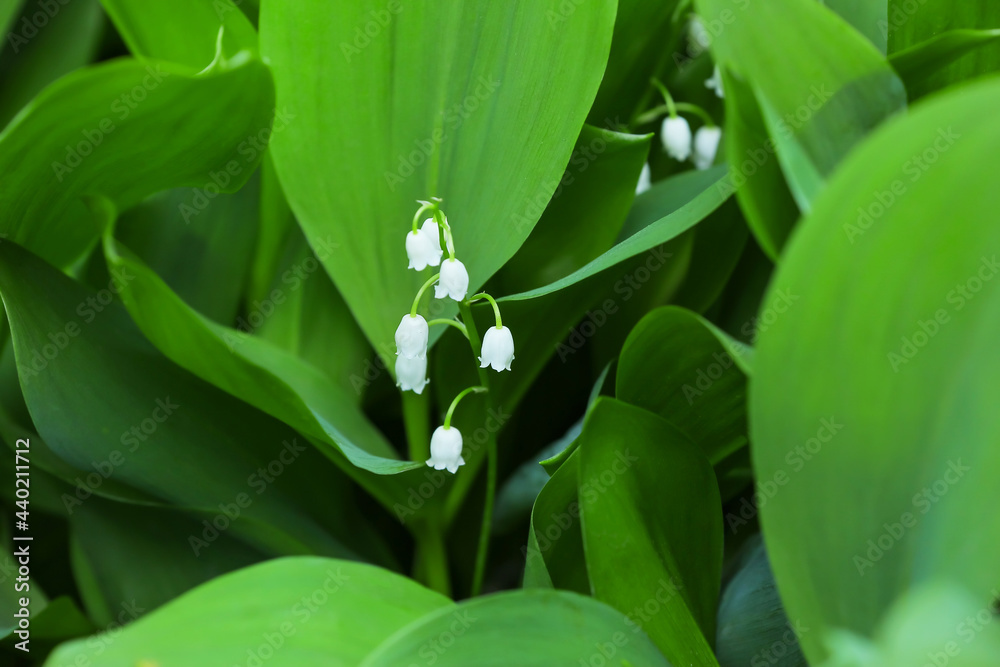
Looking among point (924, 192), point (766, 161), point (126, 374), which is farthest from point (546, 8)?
point (126, 374)
